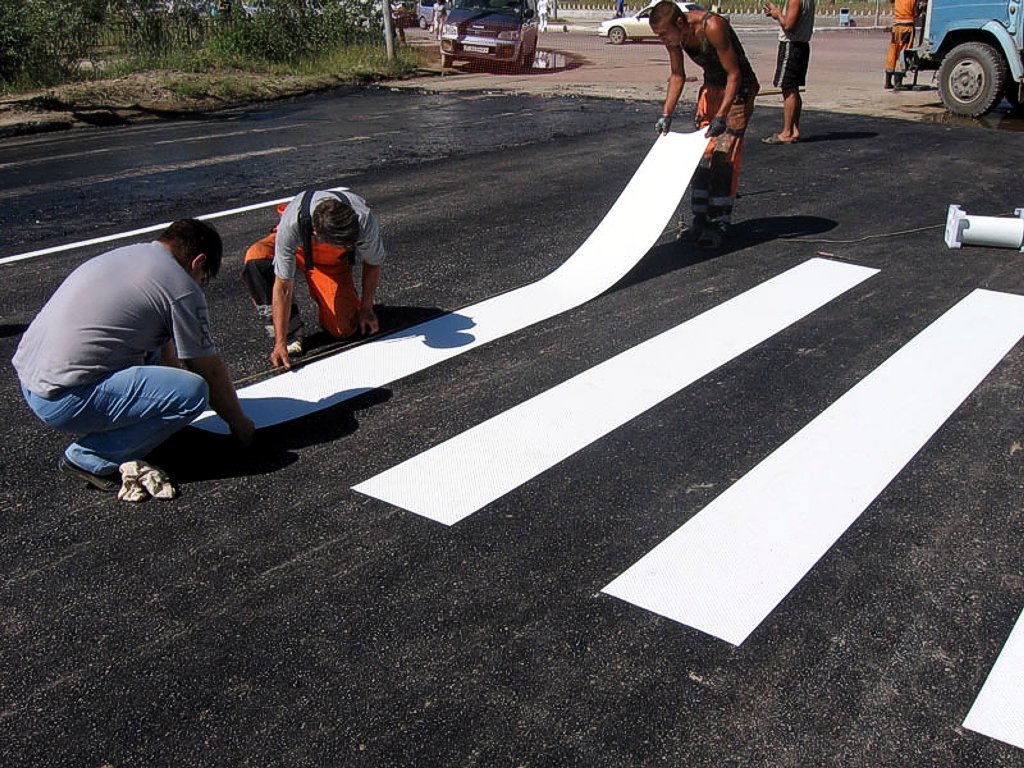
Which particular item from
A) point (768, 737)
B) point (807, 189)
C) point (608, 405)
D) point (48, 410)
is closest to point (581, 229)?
point (807, 189)

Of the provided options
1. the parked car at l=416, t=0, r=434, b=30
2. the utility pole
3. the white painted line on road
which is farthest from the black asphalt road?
the parked car at l=416, t=0, r=434, b=30

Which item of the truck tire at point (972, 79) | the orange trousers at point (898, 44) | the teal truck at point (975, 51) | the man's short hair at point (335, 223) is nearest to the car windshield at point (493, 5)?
the orange trousers at point (898, 44)

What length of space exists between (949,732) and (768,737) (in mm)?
508

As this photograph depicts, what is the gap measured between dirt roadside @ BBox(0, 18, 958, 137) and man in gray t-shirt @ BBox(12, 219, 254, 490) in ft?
40.4

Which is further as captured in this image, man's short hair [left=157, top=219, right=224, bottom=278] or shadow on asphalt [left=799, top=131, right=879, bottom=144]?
shadow on asphalt [left=799, top=131, right=879, bottom=144]

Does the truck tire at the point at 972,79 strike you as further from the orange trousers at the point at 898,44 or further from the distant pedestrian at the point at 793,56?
the distant pedestrian at the point at 793,56

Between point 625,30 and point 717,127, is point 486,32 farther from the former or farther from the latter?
point 717,127

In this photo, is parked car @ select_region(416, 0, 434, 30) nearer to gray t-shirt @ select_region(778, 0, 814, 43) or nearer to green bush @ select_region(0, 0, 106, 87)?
green bush @ select_region(0, 0, 106, 87)

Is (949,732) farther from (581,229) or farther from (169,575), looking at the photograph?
(581,229)

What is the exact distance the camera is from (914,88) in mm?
17828

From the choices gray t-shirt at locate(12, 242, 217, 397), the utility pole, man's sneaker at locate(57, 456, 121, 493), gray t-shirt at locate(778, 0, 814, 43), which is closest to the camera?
gray t-shirt at locate(12, 242, 217, 397)

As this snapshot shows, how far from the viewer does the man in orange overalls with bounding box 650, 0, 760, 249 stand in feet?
23.0

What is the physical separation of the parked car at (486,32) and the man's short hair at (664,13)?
53.2 ft

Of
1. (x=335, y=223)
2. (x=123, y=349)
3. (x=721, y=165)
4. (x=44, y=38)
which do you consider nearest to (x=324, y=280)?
(x=335, y=223)
